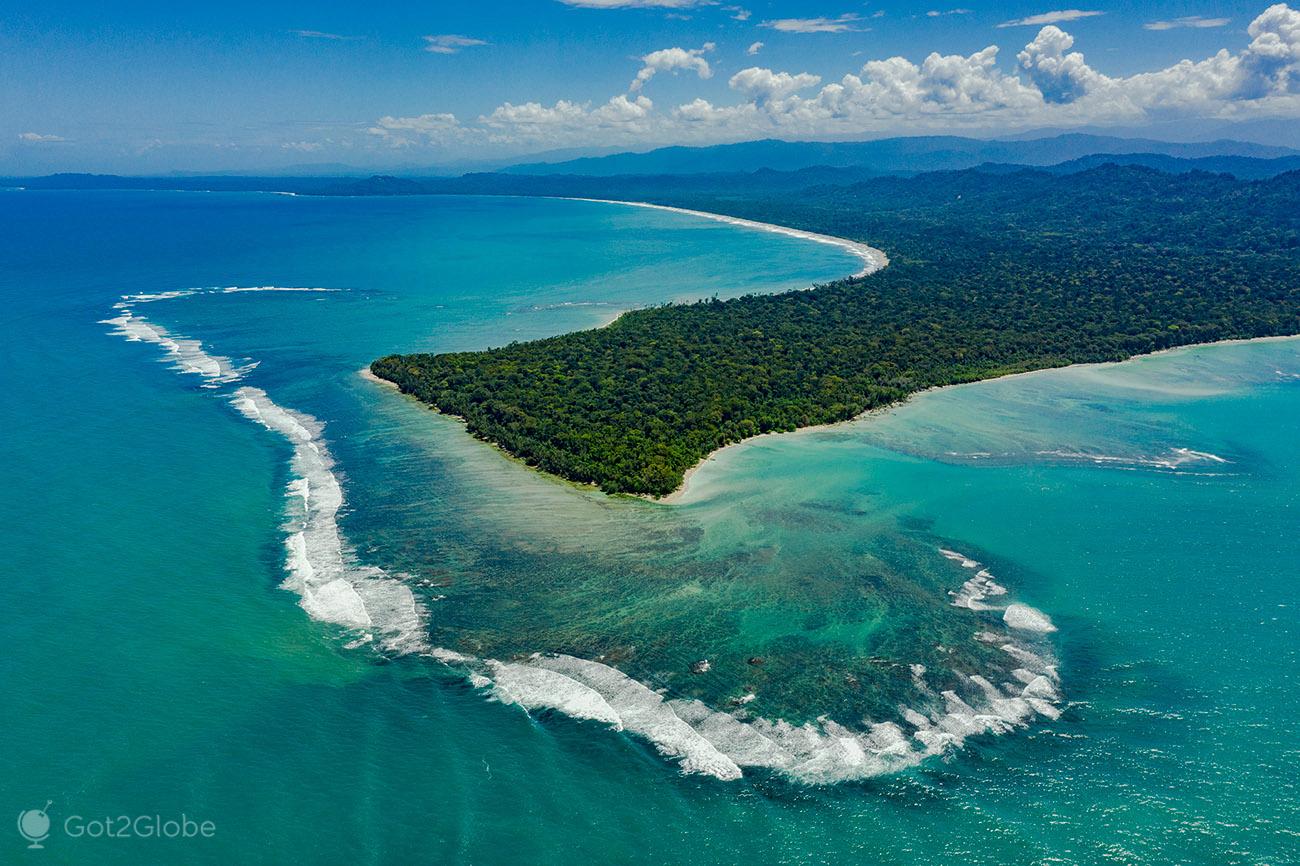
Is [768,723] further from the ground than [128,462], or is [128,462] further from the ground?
[128,462]

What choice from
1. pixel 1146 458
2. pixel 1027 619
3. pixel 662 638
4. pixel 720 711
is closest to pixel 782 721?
pixel 720 711

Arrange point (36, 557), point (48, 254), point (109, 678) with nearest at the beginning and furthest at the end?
point (109, 678) < point (36, 557) < point (48, 254)

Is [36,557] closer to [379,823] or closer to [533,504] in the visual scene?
[533,504]

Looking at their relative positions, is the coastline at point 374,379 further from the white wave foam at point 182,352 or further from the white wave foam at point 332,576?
the white wave foam at point 332,576

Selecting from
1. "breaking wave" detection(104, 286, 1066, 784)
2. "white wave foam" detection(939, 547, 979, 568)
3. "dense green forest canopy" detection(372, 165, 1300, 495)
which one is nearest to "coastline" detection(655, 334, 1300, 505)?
"dense green forest canopy" detection(372, 165, 1300, 495)

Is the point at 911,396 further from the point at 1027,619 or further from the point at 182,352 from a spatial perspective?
the point at 182,352

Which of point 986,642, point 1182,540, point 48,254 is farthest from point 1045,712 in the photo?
point 48,254

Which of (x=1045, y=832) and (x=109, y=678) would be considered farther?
(x=109, y=678)

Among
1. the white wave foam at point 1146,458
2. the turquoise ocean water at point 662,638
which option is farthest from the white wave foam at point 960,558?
the white wave foam at point 1146,458
